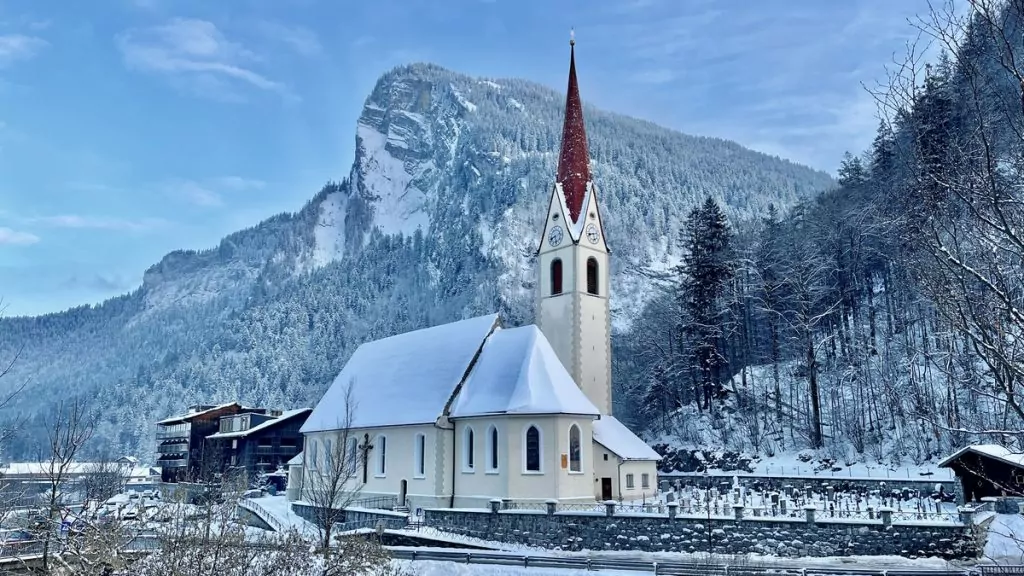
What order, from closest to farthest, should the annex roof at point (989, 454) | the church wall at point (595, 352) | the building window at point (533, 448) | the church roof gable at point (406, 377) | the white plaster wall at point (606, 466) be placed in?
1. the annex roof at point (989, 454)
2. the building window at point (533, 448)
3. the white plaster wall at point (606, 466)
4. the church roof gable at point (406, 377)
5. the church wall at point (595, 352)

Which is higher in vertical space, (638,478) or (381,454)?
(381,454)

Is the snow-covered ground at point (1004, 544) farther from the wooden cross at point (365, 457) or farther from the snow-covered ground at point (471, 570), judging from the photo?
the wooden cross at point (365, 457)

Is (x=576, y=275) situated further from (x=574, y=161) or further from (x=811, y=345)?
(x=811, y=345)

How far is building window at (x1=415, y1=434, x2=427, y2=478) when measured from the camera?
34.8 metres

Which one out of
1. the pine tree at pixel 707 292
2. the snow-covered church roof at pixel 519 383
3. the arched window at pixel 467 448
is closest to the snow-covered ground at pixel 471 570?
the snow-covered church roof at pixel 519 383

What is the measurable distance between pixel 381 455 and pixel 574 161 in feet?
64.7

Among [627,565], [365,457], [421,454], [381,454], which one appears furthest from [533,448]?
[365,457]

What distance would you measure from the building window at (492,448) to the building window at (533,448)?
1.65 meters

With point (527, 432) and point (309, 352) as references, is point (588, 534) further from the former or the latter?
point (309, 352)

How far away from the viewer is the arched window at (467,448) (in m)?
32.8

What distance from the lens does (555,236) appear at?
135ft

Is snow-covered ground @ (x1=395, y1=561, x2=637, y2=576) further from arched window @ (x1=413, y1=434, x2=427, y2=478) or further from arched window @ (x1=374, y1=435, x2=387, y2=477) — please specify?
arched window @ (x1=374, y1=435, x2=387, y2=477)

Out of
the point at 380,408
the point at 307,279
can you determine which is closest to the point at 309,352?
the point at 307,279

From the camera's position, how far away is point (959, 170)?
6840mm
